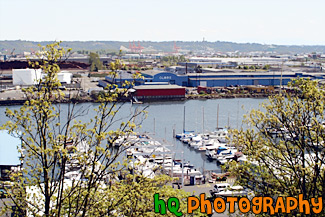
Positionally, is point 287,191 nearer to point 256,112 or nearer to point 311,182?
point 311,182

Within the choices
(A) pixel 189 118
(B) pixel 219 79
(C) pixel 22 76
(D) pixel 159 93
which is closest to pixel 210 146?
(A) pixel 189 118

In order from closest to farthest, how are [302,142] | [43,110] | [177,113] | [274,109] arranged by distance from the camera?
[43,110] < [302,142] < [274,109] < [177,113]

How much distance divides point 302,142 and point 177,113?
6.90m

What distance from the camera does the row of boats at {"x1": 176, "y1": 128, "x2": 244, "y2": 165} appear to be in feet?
16.3

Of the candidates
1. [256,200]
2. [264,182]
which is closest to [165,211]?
[256,200]

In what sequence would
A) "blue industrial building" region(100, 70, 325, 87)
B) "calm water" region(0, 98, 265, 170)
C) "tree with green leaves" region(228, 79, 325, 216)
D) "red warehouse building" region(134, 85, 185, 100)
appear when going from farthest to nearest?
"blue industrial building" region(100, 70, 325, 87)
"red warehouse building" region(134, 85, 185, 100)
"calm water" region(0, 98, 265, 170)
"tree with green leaves" region(228, 79, 325, 216)

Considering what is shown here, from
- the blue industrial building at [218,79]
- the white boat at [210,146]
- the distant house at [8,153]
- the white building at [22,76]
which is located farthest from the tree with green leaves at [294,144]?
the white building at [22,76]

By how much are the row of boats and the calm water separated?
0.29ft

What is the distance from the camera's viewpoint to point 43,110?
1.00 m

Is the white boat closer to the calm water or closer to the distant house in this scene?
the calm water

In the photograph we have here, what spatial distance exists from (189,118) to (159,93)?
2729 mm

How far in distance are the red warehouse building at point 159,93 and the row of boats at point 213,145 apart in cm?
393

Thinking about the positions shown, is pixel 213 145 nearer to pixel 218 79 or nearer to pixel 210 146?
pixel 210 146

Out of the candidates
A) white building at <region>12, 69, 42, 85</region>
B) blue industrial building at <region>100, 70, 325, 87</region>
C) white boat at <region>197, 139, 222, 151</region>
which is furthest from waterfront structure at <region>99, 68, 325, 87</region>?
white boat at <region>197, 139, 222, 151</region>
